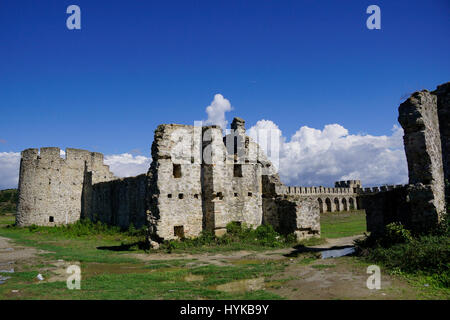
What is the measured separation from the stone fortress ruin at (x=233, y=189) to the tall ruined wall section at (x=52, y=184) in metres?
0.10

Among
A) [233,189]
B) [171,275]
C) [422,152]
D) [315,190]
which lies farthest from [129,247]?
[315,190]

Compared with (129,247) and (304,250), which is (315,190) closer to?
(304,250)

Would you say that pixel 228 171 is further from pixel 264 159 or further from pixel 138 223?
pixel 138 223

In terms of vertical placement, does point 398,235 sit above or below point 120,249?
above

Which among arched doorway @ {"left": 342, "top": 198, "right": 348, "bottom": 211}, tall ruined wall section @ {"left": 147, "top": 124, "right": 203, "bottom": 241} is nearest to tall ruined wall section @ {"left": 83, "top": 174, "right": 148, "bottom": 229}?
tall ruined wall section @ {"left": 147, "top": 124, "right": 203, "bottom": 241}

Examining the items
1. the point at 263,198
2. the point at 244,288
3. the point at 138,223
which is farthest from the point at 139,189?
the point at 244,288

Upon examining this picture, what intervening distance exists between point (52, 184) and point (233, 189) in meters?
20.1

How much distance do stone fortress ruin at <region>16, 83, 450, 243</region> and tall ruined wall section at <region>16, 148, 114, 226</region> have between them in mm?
101

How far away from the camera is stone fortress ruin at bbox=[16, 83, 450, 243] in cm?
1187

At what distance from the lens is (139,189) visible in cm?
2395

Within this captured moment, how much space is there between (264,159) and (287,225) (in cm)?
453

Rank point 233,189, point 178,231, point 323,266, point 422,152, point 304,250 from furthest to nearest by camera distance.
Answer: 1. point 233,189
2. point 178,231
3. point 304,250
4. point 422,152
5. point 323,266

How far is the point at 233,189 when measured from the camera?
1822 cm
